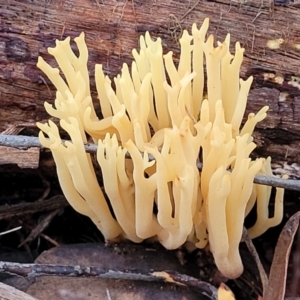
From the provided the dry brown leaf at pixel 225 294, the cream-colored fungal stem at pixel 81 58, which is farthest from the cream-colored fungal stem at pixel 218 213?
the cream-colored fungal stem at pixel 81 58

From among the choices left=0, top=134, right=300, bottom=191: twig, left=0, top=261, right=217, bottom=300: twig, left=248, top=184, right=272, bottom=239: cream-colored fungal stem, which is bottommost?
left=0, top=261, right=217, bottom=300: twig

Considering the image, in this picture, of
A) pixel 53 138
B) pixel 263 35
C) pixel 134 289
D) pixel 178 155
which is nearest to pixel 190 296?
pixel 134 289

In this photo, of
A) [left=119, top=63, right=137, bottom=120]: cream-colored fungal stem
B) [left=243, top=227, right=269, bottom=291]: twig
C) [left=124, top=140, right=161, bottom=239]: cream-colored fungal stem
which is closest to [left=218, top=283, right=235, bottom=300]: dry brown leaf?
[left=243, top=227, right=269, bottom=291]: twig

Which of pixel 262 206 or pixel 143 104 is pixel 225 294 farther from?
pixel 143 104

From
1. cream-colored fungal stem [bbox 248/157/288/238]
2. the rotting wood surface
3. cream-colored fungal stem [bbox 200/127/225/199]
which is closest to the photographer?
cream-colored fungal stem [bbox 200/127/225/199]

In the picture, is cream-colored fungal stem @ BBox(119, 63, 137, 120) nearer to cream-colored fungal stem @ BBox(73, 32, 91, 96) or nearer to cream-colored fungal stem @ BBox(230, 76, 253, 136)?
cream-colored fungal stem @ BBox(73, 32, 91, 96)

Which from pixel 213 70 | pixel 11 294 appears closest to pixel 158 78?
pixel 213 70

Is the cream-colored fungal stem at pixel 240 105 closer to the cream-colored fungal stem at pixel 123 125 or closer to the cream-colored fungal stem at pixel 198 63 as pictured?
the cream-colored fungal stem at pixel 198 63
